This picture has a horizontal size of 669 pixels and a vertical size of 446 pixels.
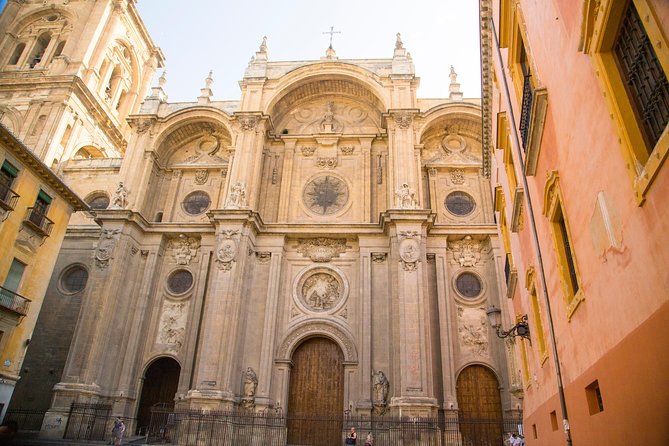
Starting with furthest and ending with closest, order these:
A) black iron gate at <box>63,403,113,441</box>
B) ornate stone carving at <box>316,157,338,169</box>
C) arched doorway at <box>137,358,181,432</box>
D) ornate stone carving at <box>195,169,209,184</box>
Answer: ornate stone carving at <box>195,169,209,184</box>, ornate stone carving at <box>316,157,338,169</box>, arched doorway at <box>137,358,181,432</box>, black iron gate at <box>63,403,113,441</box>

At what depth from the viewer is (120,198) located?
23125 mm

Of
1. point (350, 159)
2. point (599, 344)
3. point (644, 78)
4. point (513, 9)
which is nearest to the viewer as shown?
point (644, 78)

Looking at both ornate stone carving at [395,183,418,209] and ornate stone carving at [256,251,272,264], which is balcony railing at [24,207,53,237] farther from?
ornate stone carving at [395,183,418,209]

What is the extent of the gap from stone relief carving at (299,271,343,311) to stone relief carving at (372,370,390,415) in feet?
13.0

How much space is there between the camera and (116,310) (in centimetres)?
2086

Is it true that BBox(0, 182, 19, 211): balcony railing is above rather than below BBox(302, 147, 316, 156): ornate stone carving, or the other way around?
below

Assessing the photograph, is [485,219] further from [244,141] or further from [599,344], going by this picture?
[599,344]

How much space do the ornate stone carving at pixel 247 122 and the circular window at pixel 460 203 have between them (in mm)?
10579

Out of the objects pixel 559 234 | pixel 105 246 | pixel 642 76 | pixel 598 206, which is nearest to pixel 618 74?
pixel 642 76

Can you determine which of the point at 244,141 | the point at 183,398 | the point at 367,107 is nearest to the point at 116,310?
the point at 183,398

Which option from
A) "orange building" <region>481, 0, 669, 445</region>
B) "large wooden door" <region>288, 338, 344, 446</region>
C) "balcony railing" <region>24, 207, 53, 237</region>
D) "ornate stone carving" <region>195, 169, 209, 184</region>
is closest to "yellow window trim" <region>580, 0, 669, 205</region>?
"orange building" <region>481, 0, 669, 445</region>

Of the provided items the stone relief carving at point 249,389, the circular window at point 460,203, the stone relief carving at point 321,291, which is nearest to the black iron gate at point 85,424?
the stone relief carving at point 249,389

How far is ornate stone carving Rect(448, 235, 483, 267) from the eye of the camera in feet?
71.8

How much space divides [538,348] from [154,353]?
1732 centimetres
